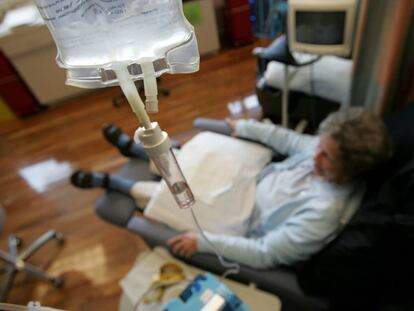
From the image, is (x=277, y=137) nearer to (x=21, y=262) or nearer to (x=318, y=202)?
(x=318, y=202)

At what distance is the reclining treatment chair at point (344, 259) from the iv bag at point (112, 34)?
0.68 metres

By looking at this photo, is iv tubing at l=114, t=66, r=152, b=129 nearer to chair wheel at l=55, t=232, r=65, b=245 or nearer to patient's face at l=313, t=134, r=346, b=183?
patient's face at l=313, t=134, r=346, b=183

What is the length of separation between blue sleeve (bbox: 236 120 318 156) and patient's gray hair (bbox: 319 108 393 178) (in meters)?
0.29

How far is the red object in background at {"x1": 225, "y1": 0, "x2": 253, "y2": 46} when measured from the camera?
2.76 metres

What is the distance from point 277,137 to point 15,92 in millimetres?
2586

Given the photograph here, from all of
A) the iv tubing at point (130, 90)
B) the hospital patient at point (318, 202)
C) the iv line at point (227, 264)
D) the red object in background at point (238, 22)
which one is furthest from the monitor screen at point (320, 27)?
the red object in background at point (238, 22)

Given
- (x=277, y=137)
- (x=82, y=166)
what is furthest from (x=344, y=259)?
(x=82, y=166)

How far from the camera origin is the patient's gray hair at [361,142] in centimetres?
85

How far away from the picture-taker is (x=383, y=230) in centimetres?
69

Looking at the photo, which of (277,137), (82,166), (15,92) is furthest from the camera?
(15,92)

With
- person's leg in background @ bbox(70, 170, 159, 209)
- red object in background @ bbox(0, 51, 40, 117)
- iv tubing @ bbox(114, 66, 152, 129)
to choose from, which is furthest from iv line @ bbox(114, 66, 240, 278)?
red object in background @ bbox(0, 51, 40, 117)

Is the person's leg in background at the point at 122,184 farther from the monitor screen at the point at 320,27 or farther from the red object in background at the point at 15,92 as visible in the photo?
the red object in background at the point at 15,92

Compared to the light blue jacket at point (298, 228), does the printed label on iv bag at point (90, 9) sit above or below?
above

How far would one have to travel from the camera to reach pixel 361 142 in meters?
0.85
